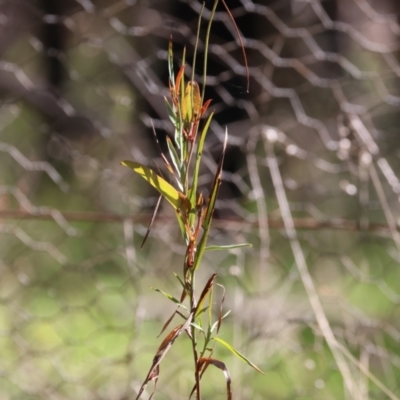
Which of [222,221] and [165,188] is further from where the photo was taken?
[222,221]

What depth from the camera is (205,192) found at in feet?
A: 3.98

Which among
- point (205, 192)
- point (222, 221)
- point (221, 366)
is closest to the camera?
point (221, 366)

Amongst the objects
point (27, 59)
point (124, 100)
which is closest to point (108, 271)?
point (124, 100)

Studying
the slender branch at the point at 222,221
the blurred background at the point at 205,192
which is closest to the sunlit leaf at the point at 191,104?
the blurred background at the point at 205,192

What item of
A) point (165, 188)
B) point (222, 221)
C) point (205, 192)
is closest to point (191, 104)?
point (165, 188)

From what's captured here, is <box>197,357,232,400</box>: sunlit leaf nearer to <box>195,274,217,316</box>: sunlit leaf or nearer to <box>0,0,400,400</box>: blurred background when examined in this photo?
<box>195,274,217,316</box>: sunlit leaf

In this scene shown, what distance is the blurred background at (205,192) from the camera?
98 cm

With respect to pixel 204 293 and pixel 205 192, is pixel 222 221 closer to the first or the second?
pixel 205 192

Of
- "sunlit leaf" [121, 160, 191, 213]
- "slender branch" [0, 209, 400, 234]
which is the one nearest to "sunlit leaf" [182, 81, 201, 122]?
"sunlit leaf" [121, 160, 191, 213]

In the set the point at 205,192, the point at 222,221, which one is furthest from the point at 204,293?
the point at 205,192

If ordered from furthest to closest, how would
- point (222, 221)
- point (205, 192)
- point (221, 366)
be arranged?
point (205, 192), point (222, 221), point (221, 366)

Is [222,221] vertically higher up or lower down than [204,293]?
Result: lower down

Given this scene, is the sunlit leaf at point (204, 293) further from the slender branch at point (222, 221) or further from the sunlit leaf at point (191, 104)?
the slender branch at point (222, 221)

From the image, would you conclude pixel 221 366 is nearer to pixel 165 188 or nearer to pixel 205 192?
pixel 165 188
